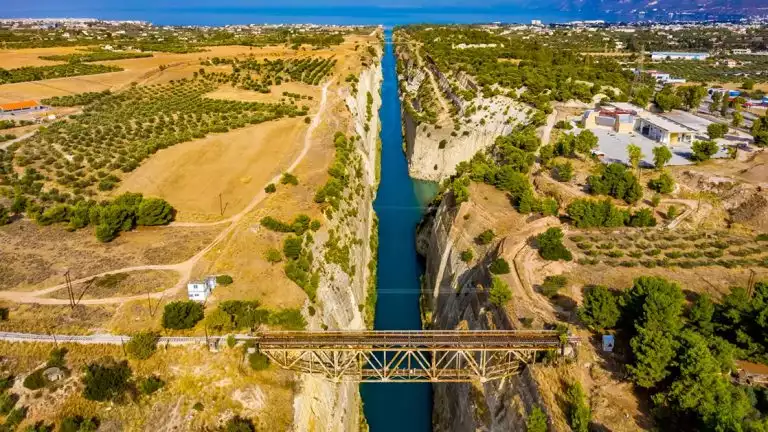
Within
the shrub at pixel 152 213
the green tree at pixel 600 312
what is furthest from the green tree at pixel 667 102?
the shrub at pixel 152 213

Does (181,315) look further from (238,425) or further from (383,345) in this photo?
(383,345)

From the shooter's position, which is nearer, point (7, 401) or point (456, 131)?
point (7, 401)

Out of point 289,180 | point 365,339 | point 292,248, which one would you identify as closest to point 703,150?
point 289,180

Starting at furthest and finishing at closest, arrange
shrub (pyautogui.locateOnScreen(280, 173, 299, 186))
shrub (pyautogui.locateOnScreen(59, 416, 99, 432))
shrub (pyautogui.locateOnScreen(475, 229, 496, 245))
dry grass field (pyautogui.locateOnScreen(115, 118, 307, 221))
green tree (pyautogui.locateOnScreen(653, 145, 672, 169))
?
shrub (pyautogui.locateOnScreen(280, 173, 299, 186)), dry grass field (pyautogui.locateOnScreen(115, 118, 307, 221)), green tree (pyautogui.locateOnScreen(653, 145, 672, 169)), shrub (pyautogui.locateOnScreen(475, 229, 496, 245)), shrub (pyautogui.locateOnScreen(59, 416, 99, 432))

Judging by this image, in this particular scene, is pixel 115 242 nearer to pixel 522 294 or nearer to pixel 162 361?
pixel 162 361

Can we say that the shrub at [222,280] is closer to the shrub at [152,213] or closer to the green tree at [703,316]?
the shrub at [152,213]

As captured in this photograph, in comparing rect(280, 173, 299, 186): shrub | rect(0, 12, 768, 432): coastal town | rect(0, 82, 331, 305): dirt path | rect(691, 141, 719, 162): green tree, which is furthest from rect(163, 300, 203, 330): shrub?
rect(691, 141, 719, 162): green tree

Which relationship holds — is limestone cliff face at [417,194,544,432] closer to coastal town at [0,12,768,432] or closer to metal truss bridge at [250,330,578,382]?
coastal town at [0,12,768,432]
